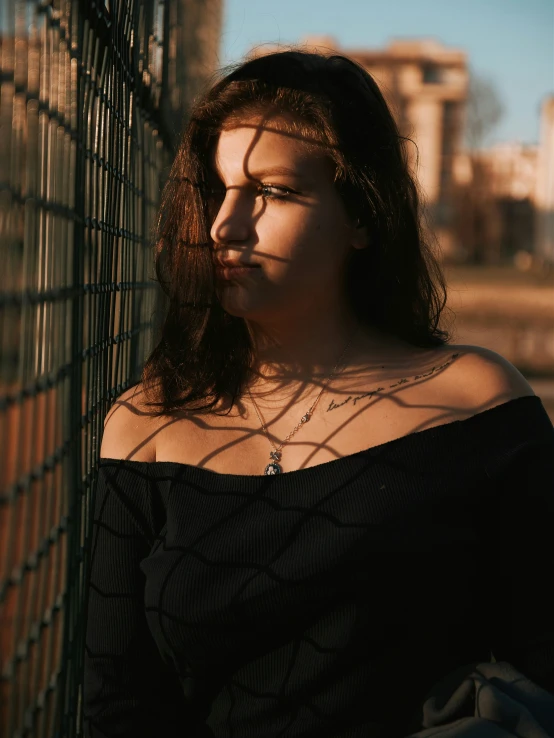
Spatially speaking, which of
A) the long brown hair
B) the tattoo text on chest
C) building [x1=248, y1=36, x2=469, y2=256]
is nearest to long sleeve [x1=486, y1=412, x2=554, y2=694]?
the tattoo text on chest

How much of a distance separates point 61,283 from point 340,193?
24.5 inches

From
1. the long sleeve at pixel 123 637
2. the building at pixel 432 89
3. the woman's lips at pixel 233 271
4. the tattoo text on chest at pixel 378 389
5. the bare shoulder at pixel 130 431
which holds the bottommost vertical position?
the long sleeve at pixel 123 637

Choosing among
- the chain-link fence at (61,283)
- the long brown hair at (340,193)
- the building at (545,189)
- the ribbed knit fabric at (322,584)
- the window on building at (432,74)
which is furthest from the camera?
the window on building at (432,74)

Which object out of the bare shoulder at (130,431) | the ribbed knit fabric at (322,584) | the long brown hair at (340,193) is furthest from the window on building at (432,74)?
the ribbed knit fabric at (322,584)

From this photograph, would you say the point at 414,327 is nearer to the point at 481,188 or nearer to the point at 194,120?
the point at 194,120

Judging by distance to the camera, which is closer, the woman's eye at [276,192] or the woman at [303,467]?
the woman at [303,467]

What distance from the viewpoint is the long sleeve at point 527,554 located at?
169cm

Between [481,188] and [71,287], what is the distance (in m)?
54.7

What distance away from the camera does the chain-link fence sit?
1140 millimetres

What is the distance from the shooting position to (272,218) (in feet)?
5.78

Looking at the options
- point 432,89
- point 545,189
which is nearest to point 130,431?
point 545,189

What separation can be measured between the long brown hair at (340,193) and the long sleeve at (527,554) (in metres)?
0.37

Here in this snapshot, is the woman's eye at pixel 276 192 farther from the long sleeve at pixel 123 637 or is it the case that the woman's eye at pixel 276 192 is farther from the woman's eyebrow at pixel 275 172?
the long sleeve at pixel 123 637

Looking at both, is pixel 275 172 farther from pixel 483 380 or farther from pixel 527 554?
pixel 527 554
